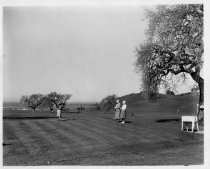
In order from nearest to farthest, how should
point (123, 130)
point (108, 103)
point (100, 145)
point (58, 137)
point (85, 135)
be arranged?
point (100, 145)
point (58, 137)
point (85, 135)
point (123, 130)
point (108, 103)

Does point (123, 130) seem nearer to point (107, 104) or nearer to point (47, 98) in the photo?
point (107, 104)

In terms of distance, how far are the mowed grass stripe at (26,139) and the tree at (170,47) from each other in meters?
11.7

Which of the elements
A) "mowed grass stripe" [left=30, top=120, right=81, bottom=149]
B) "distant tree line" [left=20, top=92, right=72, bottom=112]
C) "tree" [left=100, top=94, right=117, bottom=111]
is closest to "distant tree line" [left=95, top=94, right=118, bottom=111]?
"tree" [left=100, top=94, right=117, bottom=111]

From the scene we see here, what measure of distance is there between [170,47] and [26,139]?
14.7 metres

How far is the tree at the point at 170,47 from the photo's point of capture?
26.8 meters

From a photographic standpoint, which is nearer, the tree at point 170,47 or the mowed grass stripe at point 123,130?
the mowed grass stripe at point 123,130

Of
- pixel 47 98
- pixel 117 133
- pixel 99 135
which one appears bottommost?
pixel 99 135

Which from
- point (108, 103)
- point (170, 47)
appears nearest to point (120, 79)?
point (170, 47)

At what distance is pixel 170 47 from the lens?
1169 inches

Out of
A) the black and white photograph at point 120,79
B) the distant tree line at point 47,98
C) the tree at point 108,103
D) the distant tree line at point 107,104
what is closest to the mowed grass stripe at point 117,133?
the black and white photograph at point 120,79

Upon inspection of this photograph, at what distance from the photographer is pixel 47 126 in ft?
88.1

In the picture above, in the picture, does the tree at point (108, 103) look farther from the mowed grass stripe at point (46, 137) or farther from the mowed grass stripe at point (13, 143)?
the mowed grass stripe at point (13, 143)

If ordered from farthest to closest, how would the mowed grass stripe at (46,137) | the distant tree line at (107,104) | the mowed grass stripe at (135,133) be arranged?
1. the distant tree line at (107,104)
2. the mowed grass stripe at (135,133)
3. the mowed grass stripe at (46,137)
